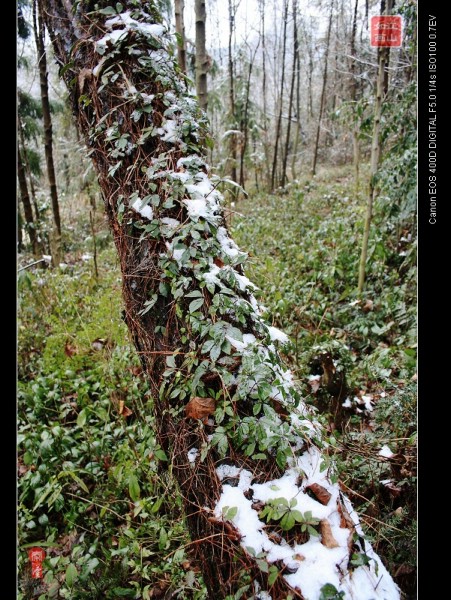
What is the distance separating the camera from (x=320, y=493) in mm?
1551

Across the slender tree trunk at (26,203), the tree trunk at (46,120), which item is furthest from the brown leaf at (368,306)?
the slender tree trunk at (26,203)

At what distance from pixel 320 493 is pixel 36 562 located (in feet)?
6.19

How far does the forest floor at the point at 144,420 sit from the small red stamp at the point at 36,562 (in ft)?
0.19

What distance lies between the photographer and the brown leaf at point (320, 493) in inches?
60.7

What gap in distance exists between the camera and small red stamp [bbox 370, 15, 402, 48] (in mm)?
3912

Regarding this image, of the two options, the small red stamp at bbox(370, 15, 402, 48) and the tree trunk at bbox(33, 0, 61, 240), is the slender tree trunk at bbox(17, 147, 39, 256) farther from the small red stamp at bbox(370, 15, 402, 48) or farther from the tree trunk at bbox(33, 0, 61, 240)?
the small red stamp at bbox(370, 15, 402, 48)

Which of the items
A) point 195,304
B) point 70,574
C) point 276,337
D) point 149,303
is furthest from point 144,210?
point 70,574

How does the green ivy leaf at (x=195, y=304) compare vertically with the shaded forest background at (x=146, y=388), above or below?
above


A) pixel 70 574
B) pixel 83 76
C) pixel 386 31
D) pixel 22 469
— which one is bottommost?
pixel 22 469

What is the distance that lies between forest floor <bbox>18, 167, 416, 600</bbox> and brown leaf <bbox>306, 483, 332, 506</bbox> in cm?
22

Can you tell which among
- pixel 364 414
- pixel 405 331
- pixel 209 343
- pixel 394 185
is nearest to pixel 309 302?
pixel 405 331

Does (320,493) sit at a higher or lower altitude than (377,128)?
lower

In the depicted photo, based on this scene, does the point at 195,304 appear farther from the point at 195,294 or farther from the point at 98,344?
the point at 98,344

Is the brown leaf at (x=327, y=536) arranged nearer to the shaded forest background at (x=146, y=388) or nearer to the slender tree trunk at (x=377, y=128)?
the shaded forest background at (x=146, y=388)
